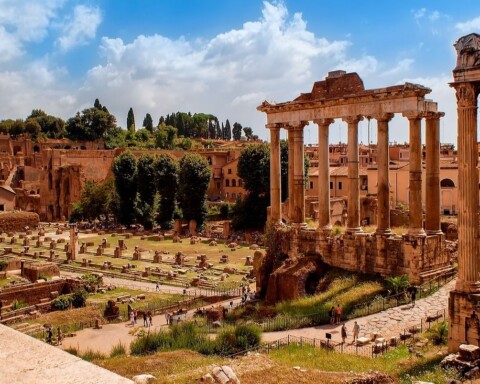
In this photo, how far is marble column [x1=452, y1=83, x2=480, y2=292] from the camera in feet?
41.1

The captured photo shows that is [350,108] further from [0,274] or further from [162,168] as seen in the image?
[162,168]

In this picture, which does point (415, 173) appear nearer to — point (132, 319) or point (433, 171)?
point (433, 171)

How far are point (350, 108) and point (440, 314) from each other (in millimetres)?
8368

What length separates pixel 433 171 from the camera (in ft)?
64.6

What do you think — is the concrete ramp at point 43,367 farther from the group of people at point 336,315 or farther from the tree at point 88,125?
the tree at point 88,125

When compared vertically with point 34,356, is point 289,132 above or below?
above

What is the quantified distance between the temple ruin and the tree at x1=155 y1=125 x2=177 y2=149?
8938 centimetres

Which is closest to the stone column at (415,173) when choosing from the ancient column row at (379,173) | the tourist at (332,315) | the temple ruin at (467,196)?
the ancient column row at (379,173)

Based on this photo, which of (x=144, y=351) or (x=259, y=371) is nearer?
(x=259, y=371)

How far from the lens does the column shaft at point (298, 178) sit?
76.1ft

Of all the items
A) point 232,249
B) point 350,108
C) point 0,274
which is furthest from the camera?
point 232,249

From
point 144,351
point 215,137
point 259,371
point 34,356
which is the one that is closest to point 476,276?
point 259,371

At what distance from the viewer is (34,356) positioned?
15.3ft

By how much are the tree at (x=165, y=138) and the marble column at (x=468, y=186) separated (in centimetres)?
8940
